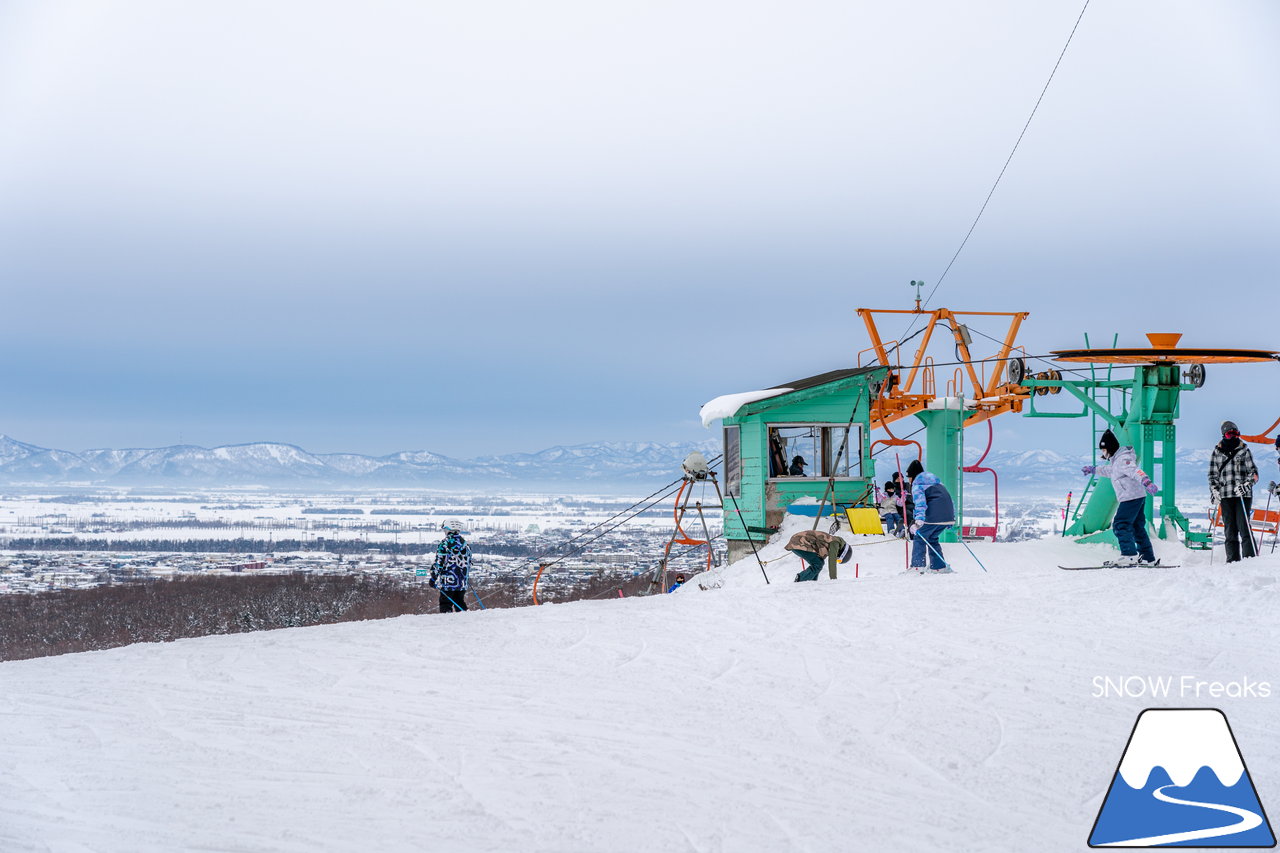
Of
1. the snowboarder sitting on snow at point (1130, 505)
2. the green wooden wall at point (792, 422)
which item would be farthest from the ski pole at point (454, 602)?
the snowboarder sitting on snow at point (1130, 505)

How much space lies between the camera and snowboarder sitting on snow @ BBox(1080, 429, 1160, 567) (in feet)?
44.2

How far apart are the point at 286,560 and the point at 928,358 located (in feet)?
229

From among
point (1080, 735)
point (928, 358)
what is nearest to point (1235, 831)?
point (1080, 735)

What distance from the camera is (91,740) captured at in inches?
257

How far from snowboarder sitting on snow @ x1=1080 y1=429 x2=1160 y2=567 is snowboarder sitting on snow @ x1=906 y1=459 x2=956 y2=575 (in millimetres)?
2094

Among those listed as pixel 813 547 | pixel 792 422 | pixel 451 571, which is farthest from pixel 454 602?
pixel 792 422

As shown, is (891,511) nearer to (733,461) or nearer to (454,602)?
(733,461)

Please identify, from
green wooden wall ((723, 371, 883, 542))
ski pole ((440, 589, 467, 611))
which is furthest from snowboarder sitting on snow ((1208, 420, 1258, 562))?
ski pole ((440, 589, 467, 611))

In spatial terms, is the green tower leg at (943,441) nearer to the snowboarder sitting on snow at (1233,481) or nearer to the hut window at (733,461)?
the hut window at (733,461)

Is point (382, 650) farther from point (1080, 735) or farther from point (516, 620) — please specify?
point (1080, 735)

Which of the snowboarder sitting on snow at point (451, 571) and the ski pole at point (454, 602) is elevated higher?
the snowboarder sitting on snow at point (451, 571)

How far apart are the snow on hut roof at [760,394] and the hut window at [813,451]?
0.77 meters

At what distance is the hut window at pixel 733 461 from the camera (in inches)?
865

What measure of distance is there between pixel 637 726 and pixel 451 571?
765 cm
